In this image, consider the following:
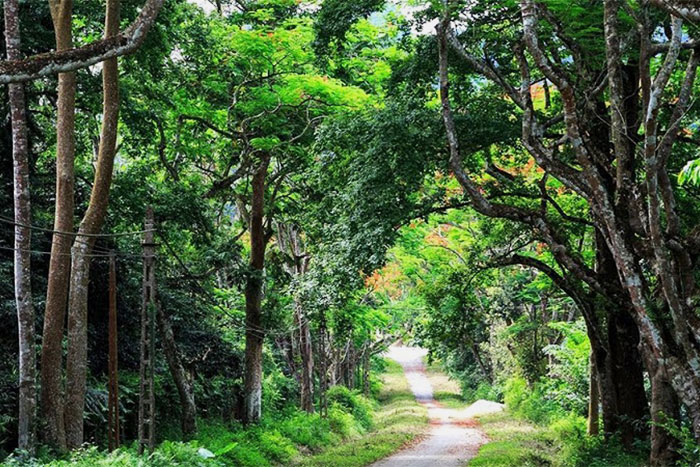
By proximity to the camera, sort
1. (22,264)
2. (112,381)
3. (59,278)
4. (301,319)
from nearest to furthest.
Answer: (22,264) → (59,278) → (112,381) → (301,319)

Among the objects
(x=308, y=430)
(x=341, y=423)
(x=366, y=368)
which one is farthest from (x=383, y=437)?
(x=366, y=368)

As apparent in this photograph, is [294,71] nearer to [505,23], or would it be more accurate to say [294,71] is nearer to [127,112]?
[127,112]

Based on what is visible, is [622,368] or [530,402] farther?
[530,402]

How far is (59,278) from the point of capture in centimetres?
1330

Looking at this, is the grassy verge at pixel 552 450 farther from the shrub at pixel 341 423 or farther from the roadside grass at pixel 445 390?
the roadside grass at pixel 445 390

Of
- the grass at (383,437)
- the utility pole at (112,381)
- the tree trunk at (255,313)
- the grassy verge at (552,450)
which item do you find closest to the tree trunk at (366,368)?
the grass at (383,437)

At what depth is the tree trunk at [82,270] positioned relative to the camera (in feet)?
44.0

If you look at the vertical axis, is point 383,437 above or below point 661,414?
below

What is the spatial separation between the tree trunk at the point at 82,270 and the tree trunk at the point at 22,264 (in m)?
0.98

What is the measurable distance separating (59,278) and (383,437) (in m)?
15.9

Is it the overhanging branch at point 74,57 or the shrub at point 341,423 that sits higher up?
the overhanging branch at point 74,57

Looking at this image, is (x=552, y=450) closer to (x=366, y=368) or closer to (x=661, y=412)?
(x=661, y=412)

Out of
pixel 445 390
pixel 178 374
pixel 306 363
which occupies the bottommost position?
pixel 445 390

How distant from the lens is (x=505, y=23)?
1388cm
